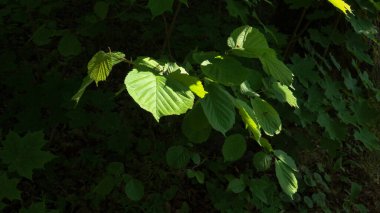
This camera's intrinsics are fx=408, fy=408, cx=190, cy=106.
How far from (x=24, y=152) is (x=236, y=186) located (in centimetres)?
128

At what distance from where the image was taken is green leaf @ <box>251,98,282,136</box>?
1.28 meters

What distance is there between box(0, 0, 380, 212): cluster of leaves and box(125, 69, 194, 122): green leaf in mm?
249

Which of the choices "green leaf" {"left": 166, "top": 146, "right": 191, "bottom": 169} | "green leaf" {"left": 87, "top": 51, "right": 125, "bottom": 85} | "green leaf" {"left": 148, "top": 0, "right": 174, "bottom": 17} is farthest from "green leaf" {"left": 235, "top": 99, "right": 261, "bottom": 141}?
"green leaf" {"left": 166, "top": 146, "right": 191, "bottom": 169}

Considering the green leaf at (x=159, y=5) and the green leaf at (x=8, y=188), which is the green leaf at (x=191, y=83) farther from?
the green leaf at (x=8, y=188)

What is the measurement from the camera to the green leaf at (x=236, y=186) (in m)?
2.58

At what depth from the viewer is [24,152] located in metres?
2.24

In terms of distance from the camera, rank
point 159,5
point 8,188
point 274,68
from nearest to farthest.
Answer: point 274,68 < point 159,5 < point 8,188

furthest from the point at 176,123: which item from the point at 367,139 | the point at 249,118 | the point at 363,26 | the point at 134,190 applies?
the point at 249,118

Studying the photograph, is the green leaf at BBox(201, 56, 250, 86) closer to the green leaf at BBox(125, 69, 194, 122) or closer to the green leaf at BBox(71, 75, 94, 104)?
the green leaf at BBox(125, 69, 194, 122)

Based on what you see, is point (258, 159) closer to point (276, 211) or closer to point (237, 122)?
point (237, 122)

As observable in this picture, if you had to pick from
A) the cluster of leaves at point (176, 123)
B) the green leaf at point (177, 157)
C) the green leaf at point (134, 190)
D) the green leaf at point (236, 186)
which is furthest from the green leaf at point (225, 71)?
the green leaf at point (236, 186)

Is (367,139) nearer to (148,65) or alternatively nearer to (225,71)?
(225,71)

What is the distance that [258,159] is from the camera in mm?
1930

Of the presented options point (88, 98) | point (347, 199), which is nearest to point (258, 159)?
point (88, 98)
